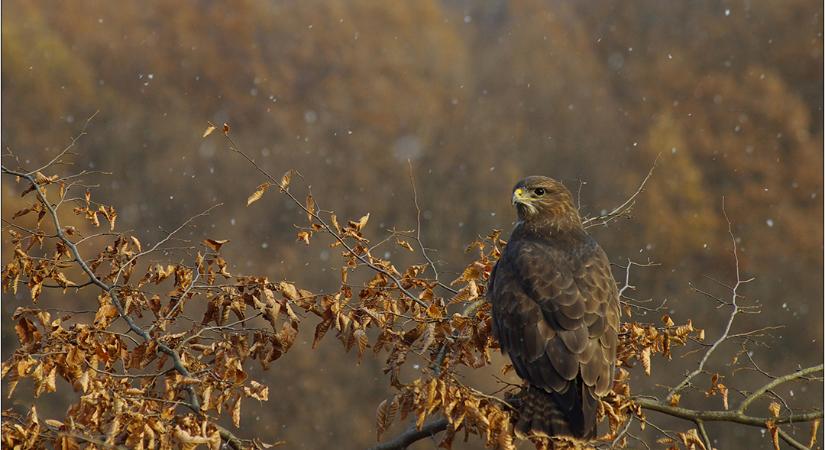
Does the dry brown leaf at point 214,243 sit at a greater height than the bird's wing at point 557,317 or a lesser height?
greater

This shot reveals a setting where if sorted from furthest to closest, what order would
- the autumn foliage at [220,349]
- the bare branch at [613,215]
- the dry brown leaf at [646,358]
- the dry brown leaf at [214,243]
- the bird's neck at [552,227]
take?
1. the bird's neck at [552,227]
2. the bare branch at [613,215]
3. the dry brown leaf at [646,358]
4. the dry brown leaf at [214,243]
5. the autumn foliage at [220,349]

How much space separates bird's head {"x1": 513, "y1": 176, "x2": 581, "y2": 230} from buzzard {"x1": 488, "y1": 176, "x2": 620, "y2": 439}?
152 mm

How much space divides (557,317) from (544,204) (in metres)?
1.07

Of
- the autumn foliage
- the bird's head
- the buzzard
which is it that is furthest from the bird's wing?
the bird's head

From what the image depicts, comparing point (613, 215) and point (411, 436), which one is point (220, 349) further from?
point (613, 215)

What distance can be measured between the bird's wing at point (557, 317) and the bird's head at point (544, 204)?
463 millimetres

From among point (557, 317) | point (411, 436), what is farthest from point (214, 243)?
point (557, 317)

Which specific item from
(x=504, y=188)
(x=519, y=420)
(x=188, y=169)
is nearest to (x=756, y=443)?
(x=504, y=188)

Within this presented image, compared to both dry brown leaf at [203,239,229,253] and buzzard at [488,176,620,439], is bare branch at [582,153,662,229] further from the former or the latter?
dry brown leaf at [203,239,229,253]

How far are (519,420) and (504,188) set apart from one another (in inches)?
818

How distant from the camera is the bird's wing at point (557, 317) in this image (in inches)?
193

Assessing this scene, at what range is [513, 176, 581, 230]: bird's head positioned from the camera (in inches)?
234

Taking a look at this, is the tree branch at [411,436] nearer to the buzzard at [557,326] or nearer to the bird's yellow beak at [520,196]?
the buzzard at [557,326]

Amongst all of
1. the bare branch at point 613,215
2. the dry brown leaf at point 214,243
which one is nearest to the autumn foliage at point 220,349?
the dry brown leaf at point 214,243
